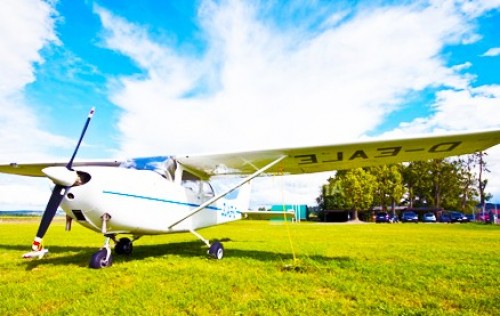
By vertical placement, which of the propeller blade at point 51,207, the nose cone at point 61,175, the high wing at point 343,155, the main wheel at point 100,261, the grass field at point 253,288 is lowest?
the grass field at point 253,288

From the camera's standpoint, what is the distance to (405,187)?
63500 mm

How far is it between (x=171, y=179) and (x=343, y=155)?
14.1 ft

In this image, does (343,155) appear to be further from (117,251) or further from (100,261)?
(117,251)

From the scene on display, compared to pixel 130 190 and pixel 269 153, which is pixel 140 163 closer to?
pixel 130 190

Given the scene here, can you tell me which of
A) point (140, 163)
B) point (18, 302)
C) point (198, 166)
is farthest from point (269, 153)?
point (18, 302)

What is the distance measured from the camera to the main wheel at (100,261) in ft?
20.6

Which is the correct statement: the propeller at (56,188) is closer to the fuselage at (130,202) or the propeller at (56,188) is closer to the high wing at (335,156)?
the fuselage at (130,202)

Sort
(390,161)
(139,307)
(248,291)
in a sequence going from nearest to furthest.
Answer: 1. (139,307)
2. (248,291)
3. (390,161)

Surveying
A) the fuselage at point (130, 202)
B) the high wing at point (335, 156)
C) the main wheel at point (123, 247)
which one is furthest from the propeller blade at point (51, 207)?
the main wheel at point (123, 247)

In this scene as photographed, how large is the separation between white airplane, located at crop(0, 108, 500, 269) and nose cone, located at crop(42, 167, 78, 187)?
15mm

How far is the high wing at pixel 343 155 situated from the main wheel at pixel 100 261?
2867 millimetres

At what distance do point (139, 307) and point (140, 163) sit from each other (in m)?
4.10

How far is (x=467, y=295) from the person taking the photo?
439 cm

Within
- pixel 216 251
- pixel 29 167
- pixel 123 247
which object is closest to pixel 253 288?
pixel 216 251
